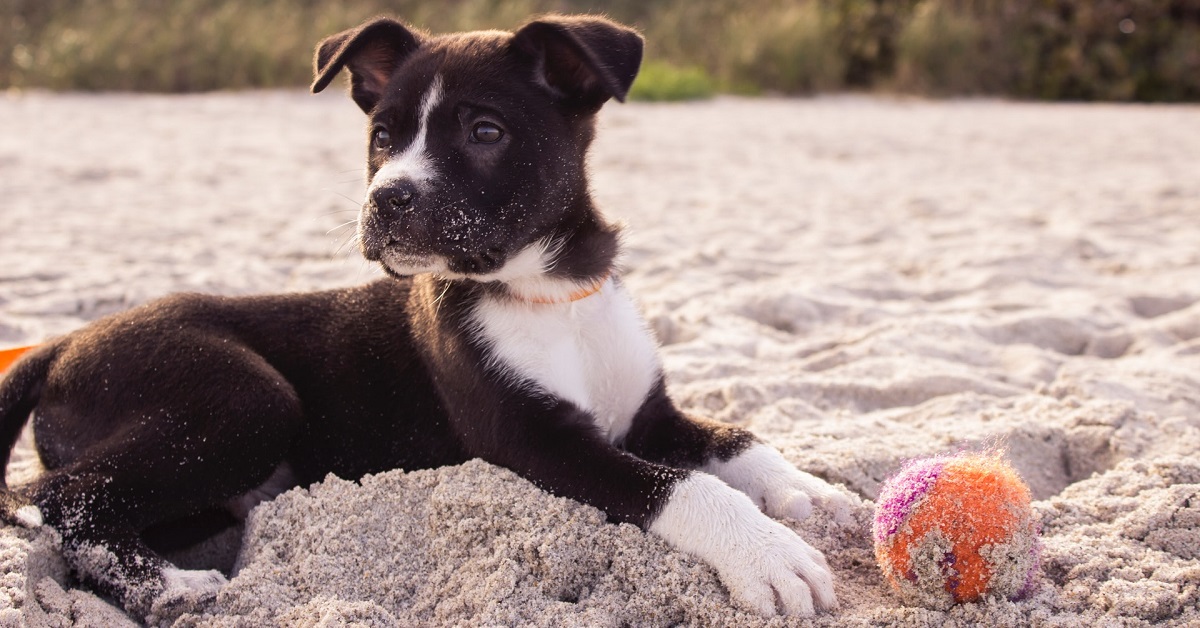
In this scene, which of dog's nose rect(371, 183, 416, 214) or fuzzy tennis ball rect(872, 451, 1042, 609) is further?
dog's nose rect(371, 183, 416, 214)

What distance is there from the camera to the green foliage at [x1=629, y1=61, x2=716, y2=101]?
1390 cm

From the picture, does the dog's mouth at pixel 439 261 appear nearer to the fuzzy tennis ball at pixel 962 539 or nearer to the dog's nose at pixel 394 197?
the dog's nose at pixel 394 197

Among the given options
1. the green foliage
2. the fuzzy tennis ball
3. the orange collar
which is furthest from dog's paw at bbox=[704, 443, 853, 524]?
the green foliage

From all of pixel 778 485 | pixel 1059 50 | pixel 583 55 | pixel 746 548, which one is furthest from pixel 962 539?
pixel 1059 50

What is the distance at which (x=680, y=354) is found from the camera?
4.59 metres

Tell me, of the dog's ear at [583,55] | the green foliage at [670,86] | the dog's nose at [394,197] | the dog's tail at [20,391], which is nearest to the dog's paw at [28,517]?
the dog's tail at [20,391]

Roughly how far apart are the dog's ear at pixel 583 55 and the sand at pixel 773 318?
35 centimetres

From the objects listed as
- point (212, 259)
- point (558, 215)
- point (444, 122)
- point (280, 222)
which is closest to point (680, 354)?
point (558, 215)

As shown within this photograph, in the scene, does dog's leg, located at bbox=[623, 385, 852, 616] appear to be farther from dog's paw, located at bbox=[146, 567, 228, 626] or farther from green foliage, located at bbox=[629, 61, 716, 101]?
green foliage, located at bbox=[629, 61, 716, 101]

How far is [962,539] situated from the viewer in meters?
2.47

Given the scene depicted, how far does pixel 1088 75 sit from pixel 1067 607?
13307 mm

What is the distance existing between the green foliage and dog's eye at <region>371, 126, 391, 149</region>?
1064 cm

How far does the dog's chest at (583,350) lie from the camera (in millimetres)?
3113

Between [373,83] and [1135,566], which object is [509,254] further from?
[1135,566]
